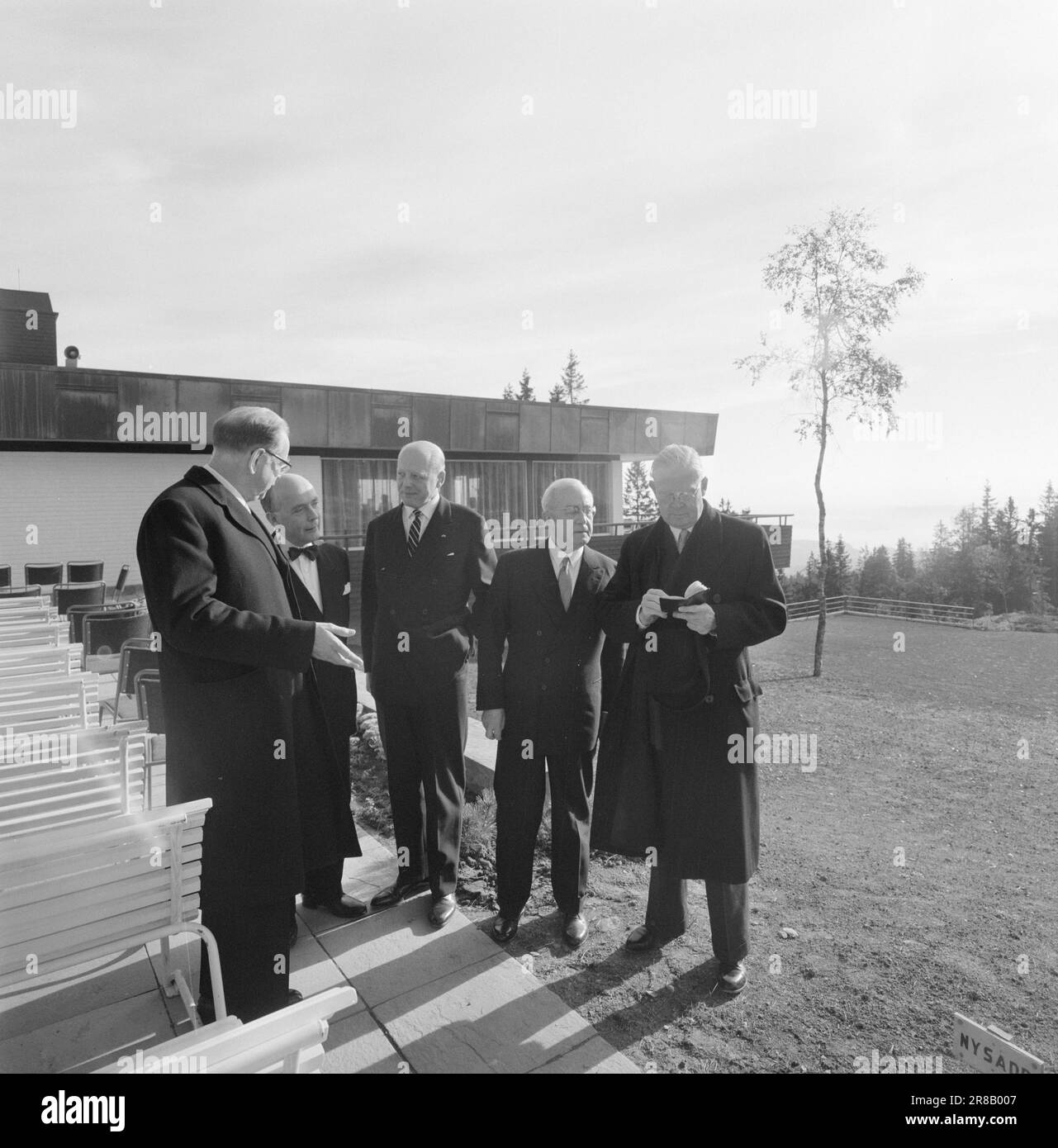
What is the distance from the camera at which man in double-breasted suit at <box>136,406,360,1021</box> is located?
7.61ft

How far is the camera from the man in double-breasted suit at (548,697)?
11.2 feet

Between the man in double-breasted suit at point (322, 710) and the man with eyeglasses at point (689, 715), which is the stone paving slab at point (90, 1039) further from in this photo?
the man with eyeglasses at point (689, 715)

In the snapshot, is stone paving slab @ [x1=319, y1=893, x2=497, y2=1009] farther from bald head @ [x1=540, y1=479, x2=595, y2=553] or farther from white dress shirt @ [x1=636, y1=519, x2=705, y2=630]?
bald head @ [x1=540, y1=479, x2=595, y2=553]

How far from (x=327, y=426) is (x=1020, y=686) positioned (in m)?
17.3

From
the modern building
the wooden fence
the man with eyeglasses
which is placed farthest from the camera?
the wooden fence

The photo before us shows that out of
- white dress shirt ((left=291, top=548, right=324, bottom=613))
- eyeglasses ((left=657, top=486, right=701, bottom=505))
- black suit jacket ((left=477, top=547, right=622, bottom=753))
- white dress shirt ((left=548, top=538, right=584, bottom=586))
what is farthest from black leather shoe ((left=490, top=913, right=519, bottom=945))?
eyeglasses ((left=657, top=486, right=701, bottom=505))

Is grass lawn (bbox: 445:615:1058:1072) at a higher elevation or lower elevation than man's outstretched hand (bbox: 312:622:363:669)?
lower

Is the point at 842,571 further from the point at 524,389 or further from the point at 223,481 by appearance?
the point at 223,481

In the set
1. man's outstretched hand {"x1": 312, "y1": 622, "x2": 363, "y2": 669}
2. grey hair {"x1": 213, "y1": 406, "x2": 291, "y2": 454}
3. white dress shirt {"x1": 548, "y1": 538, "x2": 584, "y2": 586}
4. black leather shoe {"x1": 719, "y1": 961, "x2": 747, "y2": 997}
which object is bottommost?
black leather shoe {"x1": 719, "y1": 961, "x2": 747, "y2": 997}

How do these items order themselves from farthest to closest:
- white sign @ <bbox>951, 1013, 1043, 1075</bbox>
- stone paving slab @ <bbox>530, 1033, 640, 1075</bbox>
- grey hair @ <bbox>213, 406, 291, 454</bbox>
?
1. grey hair @ <bbox>213, 406, 291, 454</bbox>
2. stone paving slab @ <bbox>530, 1033, 640, 1075</bbox>
3. white sign @ <bbox>951, 1013, 1043, 1075</bbox>

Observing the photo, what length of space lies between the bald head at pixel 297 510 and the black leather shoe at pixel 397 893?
1747 mm

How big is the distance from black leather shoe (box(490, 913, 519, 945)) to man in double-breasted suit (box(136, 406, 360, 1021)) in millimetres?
977

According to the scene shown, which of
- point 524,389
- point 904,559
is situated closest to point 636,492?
point 524,389

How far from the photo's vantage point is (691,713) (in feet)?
10.3
